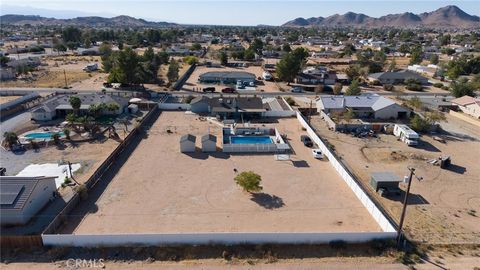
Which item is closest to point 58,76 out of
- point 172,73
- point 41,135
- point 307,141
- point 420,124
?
point 172,73

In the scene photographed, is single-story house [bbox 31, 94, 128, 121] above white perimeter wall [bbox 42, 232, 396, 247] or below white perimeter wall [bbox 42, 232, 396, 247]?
above

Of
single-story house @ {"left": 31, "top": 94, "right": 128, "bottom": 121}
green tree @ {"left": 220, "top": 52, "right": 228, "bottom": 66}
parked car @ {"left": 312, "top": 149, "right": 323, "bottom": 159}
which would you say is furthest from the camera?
green tree @ {"left": 220, "top": 52, "right": 228, "bottom": 66}

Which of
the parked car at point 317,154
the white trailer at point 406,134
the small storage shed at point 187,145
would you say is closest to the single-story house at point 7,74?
the small storage shed at point 187,145

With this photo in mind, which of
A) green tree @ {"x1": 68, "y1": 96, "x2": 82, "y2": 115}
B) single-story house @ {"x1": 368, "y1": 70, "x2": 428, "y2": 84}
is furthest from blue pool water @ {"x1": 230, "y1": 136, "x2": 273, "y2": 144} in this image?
single-story house @ {"x1": 368, "y1": 70, "x2": 428, "y2": 84}

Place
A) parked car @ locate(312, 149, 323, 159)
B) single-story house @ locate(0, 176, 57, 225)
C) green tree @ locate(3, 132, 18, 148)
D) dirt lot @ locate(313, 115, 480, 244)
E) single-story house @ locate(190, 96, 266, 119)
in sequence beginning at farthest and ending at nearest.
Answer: single-story house @ locate(190, 96, 266, 119) → green tree @ locate(3, 132, 18, 148) → parked car @ locate(312, 149, 323, 159) → dirt lot @ locate(313, 115, 480, 244) → single-story house @ locate(0, 176, 57, 225)

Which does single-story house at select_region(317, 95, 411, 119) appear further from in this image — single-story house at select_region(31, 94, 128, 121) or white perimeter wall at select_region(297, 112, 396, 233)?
single-story house at select_region(31, 94, 128, 121)

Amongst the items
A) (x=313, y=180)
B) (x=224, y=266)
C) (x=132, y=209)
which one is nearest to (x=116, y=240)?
(x=132, y=209)

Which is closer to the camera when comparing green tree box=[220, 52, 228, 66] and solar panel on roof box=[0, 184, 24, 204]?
solar panel on roof box=[0, 184, 24, 204]
